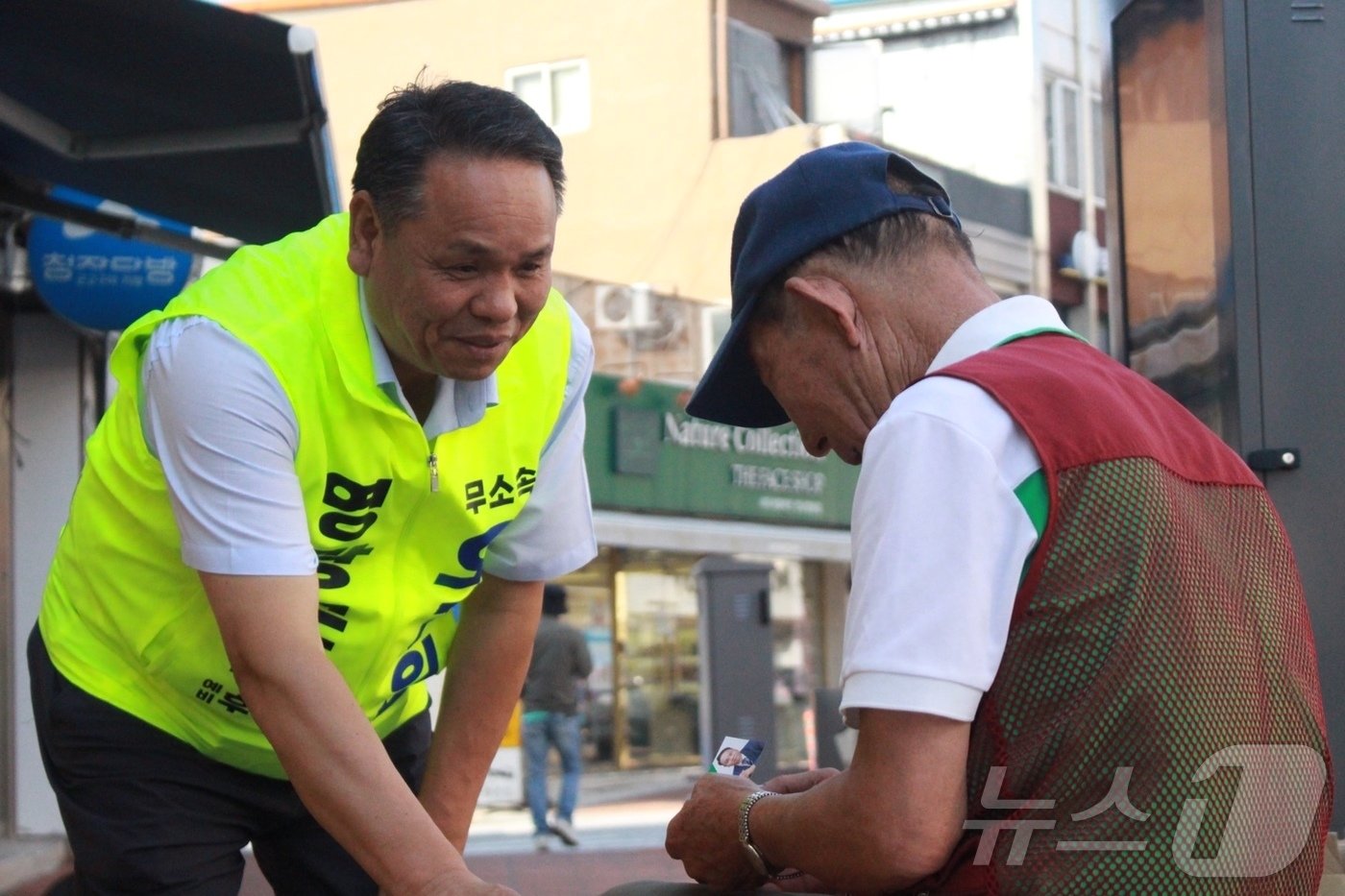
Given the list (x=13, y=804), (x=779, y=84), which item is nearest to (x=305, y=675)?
(x=13, y=804)

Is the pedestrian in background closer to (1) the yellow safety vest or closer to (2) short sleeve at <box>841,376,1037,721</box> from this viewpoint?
(1) the yellow safety vest

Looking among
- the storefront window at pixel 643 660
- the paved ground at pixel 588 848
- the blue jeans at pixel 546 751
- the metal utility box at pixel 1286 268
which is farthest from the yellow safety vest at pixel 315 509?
the storefront window at pixel 643 660

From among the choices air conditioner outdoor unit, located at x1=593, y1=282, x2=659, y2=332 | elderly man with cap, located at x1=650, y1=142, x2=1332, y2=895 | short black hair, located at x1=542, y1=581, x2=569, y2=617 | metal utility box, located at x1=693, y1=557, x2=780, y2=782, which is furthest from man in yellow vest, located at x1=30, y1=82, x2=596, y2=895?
air conditioner outdoor unit, located at x1=593, y1=282, x2=659, y2=332

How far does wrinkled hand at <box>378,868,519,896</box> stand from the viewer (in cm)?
200

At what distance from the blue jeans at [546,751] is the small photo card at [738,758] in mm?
10555

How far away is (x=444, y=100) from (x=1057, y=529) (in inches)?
41.4

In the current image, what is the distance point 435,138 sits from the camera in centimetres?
227

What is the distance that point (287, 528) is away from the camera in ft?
7.27

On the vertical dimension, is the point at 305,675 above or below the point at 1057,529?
below

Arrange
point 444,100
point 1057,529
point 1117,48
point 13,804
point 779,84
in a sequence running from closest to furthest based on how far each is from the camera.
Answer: point 1057,529, point 444,100, point 1117,48, point 13,804, point 779,84

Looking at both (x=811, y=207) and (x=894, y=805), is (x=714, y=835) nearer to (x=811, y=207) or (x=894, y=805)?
(x=894, y=805)

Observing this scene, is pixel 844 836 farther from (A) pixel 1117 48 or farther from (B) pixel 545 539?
(A) pixel 1117 48

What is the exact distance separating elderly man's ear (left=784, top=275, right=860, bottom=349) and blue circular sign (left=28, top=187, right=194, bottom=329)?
21.0 ft

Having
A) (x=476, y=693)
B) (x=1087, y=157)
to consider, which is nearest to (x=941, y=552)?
(x=476, y=693)
